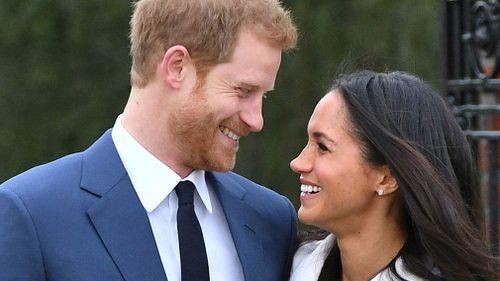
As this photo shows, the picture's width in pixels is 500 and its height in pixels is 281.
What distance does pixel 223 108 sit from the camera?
3447 mm

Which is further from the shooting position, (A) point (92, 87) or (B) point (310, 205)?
(A) point (92, 87)

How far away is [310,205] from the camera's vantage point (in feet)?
11.6

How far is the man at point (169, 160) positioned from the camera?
3297 millimetres

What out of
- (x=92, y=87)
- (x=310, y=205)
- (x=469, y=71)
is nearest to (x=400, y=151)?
(x=310, y=205)

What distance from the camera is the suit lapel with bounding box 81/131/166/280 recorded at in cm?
330

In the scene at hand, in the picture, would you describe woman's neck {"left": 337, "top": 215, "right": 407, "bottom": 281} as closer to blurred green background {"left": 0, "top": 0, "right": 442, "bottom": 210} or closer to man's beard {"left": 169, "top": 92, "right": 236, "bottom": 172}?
man's beard {"left": 169, "top": 92, "right": 236, "bottom": 172}

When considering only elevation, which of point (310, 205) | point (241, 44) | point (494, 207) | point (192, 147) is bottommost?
point (494, 207)

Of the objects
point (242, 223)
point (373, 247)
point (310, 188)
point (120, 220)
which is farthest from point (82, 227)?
point (373, 247)

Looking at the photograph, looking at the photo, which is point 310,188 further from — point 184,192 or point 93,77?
point 93,77

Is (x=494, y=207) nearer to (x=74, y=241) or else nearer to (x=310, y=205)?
(x=310, y=205)

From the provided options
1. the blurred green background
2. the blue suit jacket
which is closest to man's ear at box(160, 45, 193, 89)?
the blue suit jacket

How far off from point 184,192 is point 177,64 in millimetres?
360

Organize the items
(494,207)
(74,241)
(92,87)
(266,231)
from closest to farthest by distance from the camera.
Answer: (74,241) → (266,231) → (494,207) → (92,87)

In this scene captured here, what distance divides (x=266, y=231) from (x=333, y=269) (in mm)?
234
